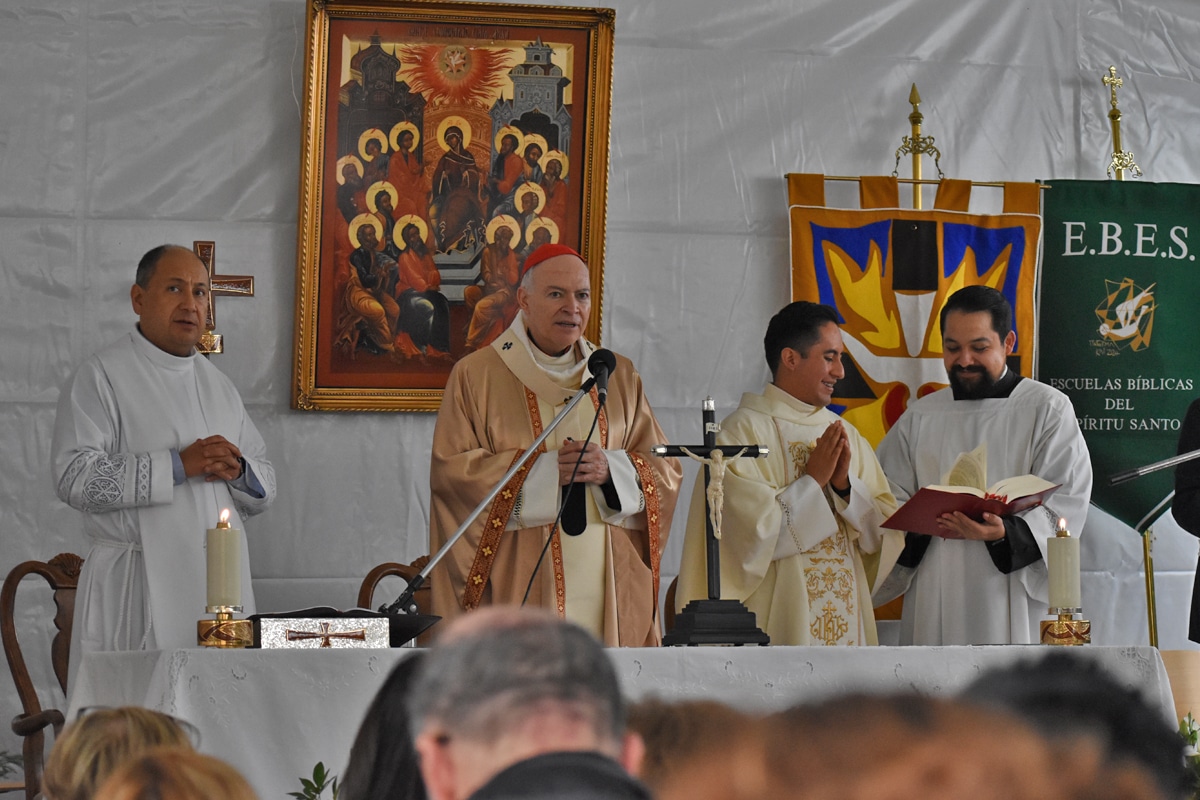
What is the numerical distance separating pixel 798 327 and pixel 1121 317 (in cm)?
210

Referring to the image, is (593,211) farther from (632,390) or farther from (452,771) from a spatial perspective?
(452,771)

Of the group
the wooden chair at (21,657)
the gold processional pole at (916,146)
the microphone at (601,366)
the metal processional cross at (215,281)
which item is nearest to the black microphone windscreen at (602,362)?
the microphone at (601,366)

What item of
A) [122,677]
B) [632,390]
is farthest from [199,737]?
[632,390]

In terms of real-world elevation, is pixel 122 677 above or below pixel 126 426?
below

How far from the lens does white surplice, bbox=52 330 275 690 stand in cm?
474

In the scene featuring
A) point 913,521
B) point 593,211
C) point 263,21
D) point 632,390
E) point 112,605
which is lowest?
point 112,605

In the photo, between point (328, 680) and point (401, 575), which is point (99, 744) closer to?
point (328, 680)

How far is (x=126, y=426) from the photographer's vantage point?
16.3 feet

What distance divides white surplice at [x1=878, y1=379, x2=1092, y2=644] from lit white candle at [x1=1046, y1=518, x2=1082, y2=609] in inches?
44.0

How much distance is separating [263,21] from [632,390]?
2529 mm

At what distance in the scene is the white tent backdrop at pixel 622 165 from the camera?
243 inches

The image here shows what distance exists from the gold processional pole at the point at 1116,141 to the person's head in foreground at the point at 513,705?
5842mm

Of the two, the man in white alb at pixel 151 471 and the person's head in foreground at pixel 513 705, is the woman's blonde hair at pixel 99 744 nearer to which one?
the person's head in foreground at pixel 513 705

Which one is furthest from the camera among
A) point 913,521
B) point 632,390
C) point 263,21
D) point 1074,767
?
point 263,21
